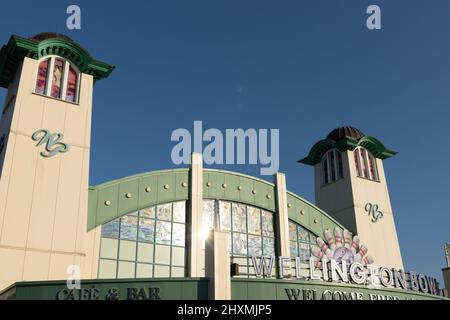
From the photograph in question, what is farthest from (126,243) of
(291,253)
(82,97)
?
(291,253)

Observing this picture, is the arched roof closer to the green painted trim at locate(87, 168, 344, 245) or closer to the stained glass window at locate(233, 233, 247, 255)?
the green painted trim at locate(87, 168, 344, 245)

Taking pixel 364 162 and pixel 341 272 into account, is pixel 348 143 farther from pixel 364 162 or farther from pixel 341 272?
pixel 341 272

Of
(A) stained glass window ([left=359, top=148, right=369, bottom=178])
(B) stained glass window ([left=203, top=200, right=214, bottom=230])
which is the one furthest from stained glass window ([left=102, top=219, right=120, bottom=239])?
(A) stained glass window ([left=359, top=148, right=369, bottom=178])

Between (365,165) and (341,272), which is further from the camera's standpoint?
(365,165)

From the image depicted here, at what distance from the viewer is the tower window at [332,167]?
46969 millimetres

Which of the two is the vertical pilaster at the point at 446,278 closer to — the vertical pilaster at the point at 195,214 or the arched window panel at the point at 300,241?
the arched window panel at the point at 300,241

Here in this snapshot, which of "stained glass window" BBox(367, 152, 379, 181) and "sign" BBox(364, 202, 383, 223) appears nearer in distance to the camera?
"sign" BBox(364, 202, 383, 223)

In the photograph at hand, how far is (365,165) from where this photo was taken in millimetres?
47312

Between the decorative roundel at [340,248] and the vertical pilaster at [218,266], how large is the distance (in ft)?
52.0

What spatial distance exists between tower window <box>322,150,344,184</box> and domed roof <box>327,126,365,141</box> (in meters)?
1.54

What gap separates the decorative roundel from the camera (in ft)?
126

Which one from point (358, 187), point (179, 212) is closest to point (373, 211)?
point (358, 187)

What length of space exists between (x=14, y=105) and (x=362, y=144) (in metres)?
31.5

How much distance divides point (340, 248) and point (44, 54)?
27283mm
